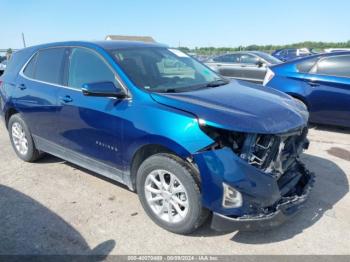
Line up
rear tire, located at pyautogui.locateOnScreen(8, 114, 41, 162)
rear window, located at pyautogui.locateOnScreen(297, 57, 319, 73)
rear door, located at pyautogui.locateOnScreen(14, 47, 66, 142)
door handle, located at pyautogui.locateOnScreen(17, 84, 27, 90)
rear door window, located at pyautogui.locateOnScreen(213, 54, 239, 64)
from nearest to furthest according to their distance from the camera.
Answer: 1. rear door, located at pyautogui.locateOnScreen(14, 47, 66, 142)
2. door handle, located at pyautogui.locateOnScreen(17, 84, 27, 90)
3. rear tire, located at pyautogui.locateOnScreen(8, 114, 41, 162)
4. rear window, located at pyautogui.locateOnScreen(297, 57, 319, 73)
5. rear door window, located at pyautogui.locateOnScreen(213, 54, 239, 64)

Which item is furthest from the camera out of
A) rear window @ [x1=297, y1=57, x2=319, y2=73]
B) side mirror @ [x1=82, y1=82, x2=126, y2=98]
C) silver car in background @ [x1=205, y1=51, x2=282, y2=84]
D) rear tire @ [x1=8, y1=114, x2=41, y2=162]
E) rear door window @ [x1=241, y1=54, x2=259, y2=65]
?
rear door window @ [x1=241, y1=54, x2=259, y2=65]

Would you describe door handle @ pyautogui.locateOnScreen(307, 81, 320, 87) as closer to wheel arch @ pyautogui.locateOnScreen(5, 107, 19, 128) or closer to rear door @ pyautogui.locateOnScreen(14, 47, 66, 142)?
rear door @ pyautogui.locateOnScreen(14, 47, 66, 142)

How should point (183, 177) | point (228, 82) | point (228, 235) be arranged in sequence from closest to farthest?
point (183, 177) → point (228, 235) → point (228, 82)

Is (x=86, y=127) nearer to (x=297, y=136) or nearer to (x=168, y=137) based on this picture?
(x=168, y=137)

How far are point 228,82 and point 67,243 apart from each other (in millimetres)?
2560

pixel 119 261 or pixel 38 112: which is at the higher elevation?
pixel 38 112

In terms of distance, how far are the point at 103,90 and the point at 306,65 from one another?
493 centimetres

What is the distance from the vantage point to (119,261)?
3.05 metres

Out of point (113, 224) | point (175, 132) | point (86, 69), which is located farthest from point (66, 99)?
point (175, 132)

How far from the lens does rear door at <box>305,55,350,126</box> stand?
6.57 meters


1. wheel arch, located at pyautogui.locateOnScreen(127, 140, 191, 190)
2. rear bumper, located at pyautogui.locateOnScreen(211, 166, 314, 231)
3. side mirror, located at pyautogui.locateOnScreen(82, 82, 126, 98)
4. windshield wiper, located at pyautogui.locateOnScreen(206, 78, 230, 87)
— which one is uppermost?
side mirror, located at pyautogui.locateOnScreen(82, 82, 126, 98)

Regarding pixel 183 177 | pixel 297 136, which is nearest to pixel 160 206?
pixel 183 177

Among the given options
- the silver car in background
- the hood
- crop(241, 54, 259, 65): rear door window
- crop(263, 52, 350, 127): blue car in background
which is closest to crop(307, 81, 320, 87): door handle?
crop(263, 52, 350, 127): blue car in background

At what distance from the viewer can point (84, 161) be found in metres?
4.31
